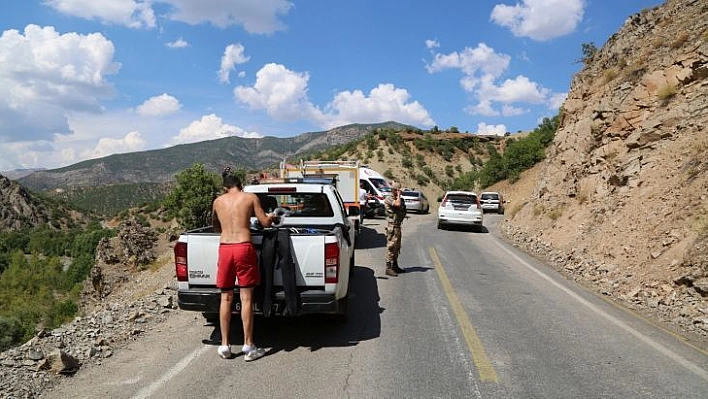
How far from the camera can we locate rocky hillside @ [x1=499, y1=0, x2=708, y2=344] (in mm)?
8844

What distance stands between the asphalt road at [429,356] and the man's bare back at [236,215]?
135cm

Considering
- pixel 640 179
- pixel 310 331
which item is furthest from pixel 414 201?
pixel 310 331

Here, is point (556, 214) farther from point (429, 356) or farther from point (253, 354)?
point (253, 354)

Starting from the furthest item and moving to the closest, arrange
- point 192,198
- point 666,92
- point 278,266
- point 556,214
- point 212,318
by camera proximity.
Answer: point 192,198 < point 556,214 < point 666,92 < point 212,318 < point 278,266

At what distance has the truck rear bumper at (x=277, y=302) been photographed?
17.3ft

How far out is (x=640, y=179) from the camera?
1309cm

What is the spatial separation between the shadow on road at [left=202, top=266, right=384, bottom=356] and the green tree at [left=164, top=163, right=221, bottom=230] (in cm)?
6170

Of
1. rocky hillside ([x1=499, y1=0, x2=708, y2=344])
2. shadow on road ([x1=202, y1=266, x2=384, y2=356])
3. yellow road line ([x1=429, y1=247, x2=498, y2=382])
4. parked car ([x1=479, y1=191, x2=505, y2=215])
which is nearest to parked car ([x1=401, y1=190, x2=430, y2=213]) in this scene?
parked car ([x1=479, y1=191, x2=505, y2=215])

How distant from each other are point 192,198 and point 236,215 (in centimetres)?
6589

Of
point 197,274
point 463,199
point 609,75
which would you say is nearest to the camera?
point 197,274

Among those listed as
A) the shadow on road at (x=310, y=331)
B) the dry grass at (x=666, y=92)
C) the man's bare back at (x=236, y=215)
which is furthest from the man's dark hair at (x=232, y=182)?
the dry grass at (x=666, y=92)

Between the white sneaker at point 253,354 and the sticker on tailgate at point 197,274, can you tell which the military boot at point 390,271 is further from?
the sticker on tailgate at point 197,274

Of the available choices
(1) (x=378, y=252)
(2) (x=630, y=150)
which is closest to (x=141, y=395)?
(1) (x=378, y=252)

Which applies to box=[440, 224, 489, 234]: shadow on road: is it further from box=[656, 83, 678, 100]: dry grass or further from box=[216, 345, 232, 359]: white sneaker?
box=[216, 345, 232, 359]: white sneaker
